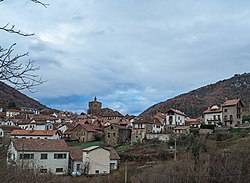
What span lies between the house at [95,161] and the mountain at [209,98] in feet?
147

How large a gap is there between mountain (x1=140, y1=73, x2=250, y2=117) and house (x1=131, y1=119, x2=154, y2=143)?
3209cm

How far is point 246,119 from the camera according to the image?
4706cm

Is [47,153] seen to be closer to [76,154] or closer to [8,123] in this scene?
[76,154]

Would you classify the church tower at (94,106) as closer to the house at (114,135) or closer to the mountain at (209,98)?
the mountain at (209,98)

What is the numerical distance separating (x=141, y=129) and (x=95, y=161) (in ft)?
42.8

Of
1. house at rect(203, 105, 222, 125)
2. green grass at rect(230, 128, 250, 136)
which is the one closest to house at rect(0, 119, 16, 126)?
house at rect(203, 105, 222, 125)

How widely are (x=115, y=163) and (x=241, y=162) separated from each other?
11452 mm

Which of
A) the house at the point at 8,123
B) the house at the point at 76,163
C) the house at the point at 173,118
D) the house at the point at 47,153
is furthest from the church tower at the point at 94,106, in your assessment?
the house at the point at 47,153

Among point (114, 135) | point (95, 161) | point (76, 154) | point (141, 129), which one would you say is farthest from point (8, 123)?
point (95, 161)

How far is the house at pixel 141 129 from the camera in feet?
132

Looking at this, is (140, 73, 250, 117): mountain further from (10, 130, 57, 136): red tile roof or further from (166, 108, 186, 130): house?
(10, 130, 57, 136): red tile roof

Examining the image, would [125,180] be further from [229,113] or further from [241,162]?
[229,113]

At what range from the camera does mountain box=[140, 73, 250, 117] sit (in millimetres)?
82881

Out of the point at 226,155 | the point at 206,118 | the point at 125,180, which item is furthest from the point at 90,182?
the point at 206,118
